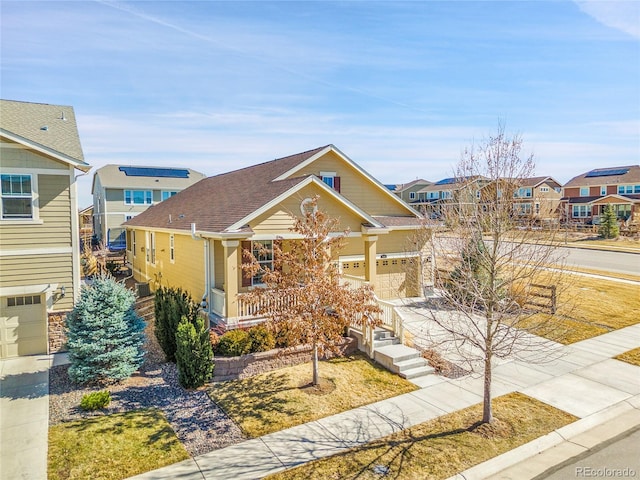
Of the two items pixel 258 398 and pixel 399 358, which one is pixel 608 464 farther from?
pixel 258 398

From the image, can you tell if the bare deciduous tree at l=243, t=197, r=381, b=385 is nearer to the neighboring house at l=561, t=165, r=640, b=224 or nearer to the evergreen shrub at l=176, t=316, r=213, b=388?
the evergreen shrub at l=176, t=316, r=213, b=388

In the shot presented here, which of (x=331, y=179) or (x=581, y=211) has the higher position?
(x=581, y=211)

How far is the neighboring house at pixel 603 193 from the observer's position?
186 feet

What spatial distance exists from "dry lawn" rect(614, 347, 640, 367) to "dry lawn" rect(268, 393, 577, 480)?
17.2 feet

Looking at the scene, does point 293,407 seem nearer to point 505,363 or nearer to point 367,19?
point 505,363

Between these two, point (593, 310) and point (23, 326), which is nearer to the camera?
point (23, 326)

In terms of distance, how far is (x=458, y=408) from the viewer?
33.3 feet

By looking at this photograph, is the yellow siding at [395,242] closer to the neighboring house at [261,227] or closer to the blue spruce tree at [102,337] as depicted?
the neighboring house at [261,227]

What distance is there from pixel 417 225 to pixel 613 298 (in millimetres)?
11041

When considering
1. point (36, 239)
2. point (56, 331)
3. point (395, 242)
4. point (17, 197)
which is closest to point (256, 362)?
point (56, 331)

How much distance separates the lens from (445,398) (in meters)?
10.7

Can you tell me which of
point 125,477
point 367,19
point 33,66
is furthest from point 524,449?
point 33,66

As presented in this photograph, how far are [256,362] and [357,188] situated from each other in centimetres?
1123

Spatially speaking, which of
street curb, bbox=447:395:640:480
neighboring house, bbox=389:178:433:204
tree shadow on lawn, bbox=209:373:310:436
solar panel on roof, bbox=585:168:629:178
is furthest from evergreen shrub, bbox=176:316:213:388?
neighboring house, bbox=389:178:433:204
